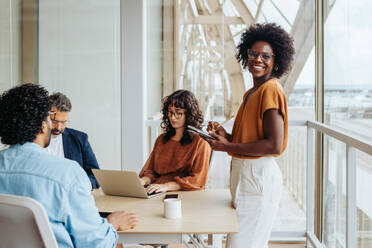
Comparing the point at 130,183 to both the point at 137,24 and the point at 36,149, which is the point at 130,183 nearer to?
the point at 36,149

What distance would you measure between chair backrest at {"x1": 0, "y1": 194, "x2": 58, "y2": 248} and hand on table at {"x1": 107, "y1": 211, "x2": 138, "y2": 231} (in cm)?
48

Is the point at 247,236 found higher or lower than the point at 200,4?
lower

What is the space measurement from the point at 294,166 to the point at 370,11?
1757mm

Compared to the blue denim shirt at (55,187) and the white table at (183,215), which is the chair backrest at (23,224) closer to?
the blue denim shirt at (55,187)

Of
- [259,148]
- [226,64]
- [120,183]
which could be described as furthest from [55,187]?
[226,64]

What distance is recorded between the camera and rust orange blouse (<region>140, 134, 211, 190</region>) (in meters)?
2.49

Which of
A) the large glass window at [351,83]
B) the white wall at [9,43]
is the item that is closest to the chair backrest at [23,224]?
the large glass window at [351,83]

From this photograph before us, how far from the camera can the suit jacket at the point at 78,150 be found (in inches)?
110

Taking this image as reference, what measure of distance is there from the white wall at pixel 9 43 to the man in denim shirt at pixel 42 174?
1.83 m

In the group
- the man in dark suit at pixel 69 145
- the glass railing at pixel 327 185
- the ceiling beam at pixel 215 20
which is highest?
the ceiling beam at pixel 215 20

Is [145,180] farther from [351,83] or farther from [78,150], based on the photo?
[351,83]

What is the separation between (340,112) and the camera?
3010mm

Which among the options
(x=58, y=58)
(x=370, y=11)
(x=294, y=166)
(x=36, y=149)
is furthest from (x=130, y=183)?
(x=294, y=166)

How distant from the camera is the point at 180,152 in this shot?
2619mm
